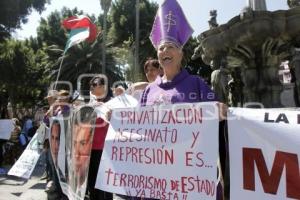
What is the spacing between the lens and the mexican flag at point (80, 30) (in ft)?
31.2

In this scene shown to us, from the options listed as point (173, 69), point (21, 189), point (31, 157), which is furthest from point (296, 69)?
point (173, 69)

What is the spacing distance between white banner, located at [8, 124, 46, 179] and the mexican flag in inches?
112

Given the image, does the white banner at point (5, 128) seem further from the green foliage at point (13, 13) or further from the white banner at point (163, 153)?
the green foliage at point (13, 13)

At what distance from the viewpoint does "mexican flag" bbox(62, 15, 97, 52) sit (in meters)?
9.50

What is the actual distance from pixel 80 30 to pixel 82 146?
501 cm

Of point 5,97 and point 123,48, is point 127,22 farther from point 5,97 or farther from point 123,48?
point 5,97

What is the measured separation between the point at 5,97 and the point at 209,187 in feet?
137

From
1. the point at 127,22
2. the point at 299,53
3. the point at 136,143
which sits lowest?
the point at 136,143

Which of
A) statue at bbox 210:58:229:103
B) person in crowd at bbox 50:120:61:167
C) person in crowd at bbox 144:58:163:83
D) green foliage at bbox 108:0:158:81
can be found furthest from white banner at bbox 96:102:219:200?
green foliage at bbox 108:0:158:81

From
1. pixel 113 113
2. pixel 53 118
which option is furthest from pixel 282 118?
pixel 53 118

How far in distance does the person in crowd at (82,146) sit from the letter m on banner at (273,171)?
234 centimetres

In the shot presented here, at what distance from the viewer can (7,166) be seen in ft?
40.6

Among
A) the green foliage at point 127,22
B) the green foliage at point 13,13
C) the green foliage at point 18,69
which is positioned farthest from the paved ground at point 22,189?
the green foliage at point 127,22

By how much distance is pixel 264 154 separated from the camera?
2.93 metres
